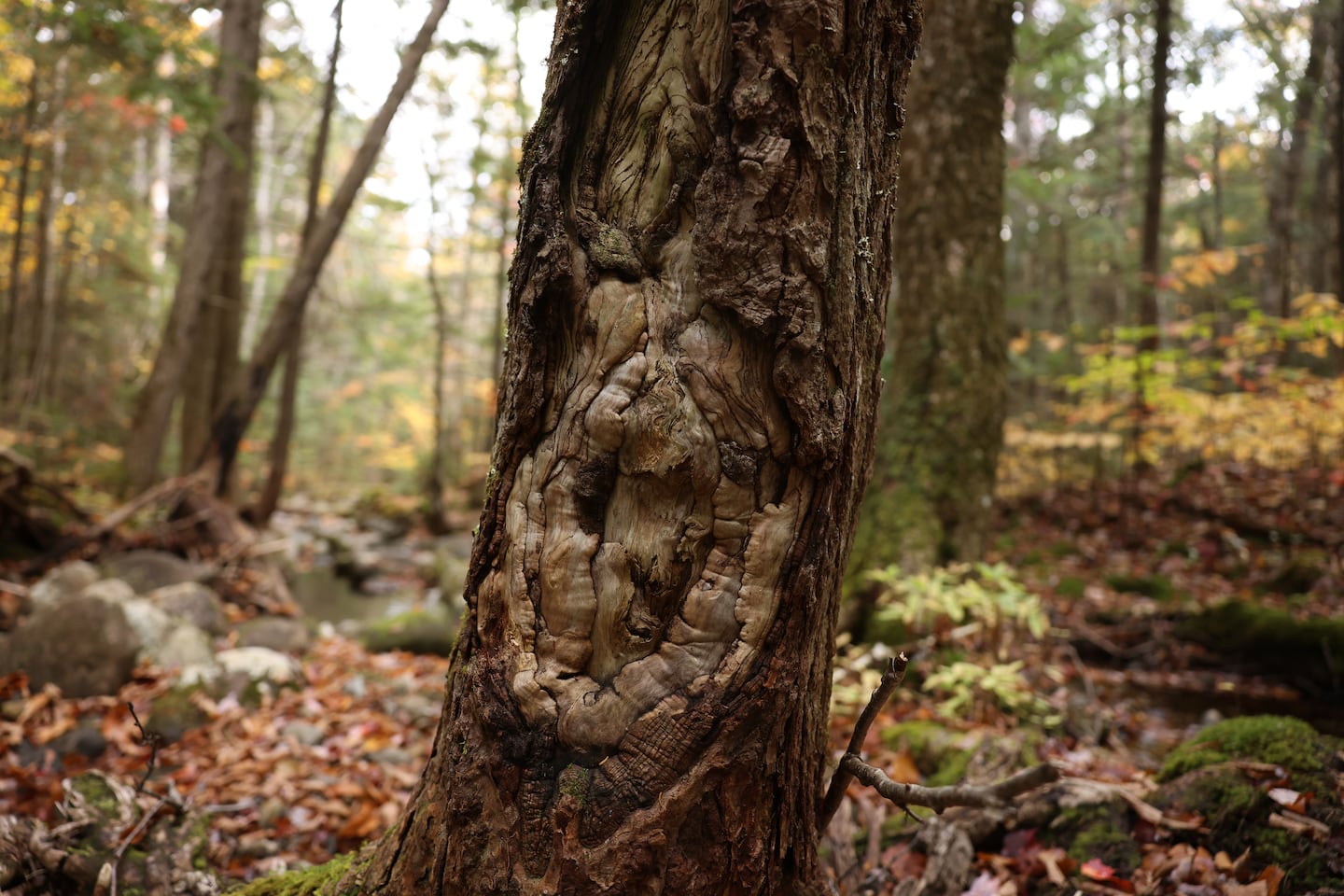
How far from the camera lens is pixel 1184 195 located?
23.3 meters

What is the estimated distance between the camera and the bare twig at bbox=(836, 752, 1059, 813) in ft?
4.39

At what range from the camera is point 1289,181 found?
1451cm

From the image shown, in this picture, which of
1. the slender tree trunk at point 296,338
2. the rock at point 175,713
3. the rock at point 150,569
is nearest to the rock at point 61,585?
the rock at point 150,569

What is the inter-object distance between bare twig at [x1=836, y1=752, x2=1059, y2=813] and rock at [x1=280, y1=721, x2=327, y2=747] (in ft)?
12.2

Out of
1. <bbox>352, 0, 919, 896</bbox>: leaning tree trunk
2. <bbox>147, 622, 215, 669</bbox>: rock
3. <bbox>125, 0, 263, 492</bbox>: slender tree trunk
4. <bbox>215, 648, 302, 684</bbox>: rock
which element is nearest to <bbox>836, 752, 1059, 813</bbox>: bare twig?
<bbox>352, 0, 919, 896</bbox>: leaning tree trunk

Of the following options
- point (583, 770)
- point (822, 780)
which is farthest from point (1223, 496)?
point (583, 770)

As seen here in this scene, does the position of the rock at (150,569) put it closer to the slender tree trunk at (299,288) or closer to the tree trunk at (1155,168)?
the slender tree trunk at (299,288)

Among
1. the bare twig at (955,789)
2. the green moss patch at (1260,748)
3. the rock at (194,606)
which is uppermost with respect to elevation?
the bare twig at (955,789)

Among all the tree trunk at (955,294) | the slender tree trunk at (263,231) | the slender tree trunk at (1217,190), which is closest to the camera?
the tree trunk at (955,294)

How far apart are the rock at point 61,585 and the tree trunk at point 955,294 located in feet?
19.3

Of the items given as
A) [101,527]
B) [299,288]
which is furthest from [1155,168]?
[101,527]

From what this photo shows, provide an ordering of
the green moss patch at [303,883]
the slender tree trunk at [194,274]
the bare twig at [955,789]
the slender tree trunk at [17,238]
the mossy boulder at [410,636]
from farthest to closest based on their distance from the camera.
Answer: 1. the slender tree trunk at [17,238]
2. the slender tree trunk at [194,274]
3. the mossy boulder at [410,636]
4. the green moss patch at [303,883]
5. the bare twig at [955,789]

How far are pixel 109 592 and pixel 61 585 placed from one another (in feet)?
1.82

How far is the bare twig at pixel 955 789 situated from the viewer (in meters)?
1.34
